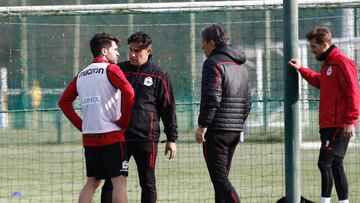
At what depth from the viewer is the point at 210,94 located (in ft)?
Answer: 30.2

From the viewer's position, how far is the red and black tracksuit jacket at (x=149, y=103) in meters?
9.59

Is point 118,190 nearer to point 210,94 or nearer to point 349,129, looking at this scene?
point 210,94

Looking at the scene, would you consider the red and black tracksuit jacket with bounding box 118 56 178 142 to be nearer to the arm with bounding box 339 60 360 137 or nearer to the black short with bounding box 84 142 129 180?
the black short with bounding box 84 142 129 180

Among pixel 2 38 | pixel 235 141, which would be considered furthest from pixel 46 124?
pixel 235 141

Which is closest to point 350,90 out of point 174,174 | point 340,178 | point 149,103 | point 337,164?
point 337,164

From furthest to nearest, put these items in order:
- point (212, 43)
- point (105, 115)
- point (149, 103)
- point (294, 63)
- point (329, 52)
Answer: point (329, 52), point (149, 103), point (212, 43), point (105, 115), point (294, 63)

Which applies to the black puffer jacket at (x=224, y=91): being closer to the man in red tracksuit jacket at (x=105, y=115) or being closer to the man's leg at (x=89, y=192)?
the man in red tracksuit jacket at (x=105, y=115)

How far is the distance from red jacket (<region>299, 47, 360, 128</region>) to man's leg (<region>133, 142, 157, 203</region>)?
1.64 m

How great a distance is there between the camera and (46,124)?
48.8 ft

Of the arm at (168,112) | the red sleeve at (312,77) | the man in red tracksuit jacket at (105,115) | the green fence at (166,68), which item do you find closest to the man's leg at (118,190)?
the man in red tracksuit jacket at (105,115)

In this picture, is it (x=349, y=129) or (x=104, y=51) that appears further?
(x=349, y=129)

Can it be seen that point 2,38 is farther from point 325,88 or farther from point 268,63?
point 325,88

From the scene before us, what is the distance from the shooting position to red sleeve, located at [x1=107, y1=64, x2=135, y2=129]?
8789 mm

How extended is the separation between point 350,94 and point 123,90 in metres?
2.30
